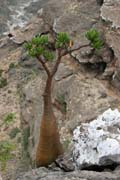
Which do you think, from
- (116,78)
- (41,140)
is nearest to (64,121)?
(116,78)

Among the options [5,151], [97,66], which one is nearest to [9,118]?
[5,151]

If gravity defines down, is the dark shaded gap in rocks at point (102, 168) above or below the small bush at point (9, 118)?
above

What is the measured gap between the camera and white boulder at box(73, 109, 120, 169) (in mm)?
8930

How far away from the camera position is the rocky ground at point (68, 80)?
52.8ft

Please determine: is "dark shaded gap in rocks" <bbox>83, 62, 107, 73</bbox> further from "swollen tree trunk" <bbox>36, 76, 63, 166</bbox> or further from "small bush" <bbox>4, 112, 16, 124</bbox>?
"swollen tree trunk" <bbox>36, 76, 63, 166</bbox>

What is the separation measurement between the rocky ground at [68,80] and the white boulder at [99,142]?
13.7 ft

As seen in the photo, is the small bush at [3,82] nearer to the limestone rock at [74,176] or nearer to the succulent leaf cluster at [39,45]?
the succulent leaf cluster at [39,45]

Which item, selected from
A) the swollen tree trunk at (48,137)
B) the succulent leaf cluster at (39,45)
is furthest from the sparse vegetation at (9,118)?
the succulent leaf cluster at (39,45)

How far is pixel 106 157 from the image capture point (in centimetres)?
890

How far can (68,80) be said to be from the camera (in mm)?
18000

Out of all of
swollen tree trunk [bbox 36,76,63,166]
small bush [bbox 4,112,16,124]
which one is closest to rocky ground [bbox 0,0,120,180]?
small bush [bbox 4,112,16,124]

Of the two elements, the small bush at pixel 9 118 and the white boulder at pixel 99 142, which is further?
the small bush at pixel 9 118

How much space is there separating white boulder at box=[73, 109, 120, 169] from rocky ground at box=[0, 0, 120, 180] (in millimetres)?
4165

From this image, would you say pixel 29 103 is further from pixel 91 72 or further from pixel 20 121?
pixel 91 72
